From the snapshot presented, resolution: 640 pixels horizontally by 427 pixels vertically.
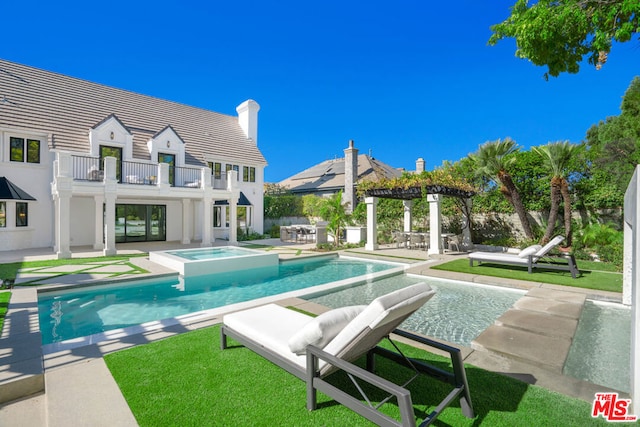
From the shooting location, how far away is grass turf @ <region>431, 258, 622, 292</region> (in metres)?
8.38

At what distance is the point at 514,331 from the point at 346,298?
12.9 ft

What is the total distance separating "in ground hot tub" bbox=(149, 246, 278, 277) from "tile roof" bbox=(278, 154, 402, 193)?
47.1 feet

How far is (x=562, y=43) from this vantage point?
8023 millimetres

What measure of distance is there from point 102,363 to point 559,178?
17.2 metres

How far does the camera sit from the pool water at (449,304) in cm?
586

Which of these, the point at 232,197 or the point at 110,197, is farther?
the point at 232,197

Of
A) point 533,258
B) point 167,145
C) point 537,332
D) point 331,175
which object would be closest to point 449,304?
point 537,332

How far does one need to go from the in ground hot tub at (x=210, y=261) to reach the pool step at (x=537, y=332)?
9059mm

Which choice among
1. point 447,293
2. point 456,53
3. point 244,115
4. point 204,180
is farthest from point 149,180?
point 456,53

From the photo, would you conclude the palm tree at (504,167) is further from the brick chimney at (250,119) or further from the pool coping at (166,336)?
the brick chimney at (250,119)

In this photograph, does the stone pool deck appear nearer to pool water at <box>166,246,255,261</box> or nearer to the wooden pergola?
pool water at <box>166,246,255,261</box>

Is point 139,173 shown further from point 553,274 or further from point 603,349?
point 603,349

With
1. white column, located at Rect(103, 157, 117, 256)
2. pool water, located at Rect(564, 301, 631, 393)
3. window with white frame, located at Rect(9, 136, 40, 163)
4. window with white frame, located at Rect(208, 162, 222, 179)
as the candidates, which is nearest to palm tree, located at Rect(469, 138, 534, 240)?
pool water, located at Rect(564, 301, 631, 393)

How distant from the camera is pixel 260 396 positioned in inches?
128
